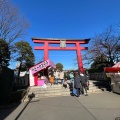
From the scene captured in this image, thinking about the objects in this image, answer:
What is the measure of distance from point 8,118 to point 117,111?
461cm

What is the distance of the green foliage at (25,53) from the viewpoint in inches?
1242

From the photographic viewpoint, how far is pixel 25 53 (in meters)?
32.5

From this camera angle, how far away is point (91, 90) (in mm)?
14883

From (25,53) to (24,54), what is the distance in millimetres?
291

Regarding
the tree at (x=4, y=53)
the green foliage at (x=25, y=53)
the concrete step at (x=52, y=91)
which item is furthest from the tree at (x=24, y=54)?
the concrete step at (x=52, y=91)

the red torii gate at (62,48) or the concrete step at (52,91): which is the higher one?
the red torii gate at (62,48)

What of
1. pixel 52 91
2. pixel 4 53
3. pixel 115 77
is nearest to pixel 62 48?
pixel 4 53

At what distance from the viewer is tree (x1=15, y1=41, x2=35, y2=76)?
31522 mm

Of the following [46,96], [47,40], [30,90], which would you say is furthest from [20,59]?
[46,96]

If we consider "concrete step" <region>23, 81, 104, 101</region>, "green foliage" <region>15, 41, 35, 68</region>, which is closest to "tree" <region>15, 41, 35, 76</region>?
"green foliage" <region>15, 41, 35, 68</region>

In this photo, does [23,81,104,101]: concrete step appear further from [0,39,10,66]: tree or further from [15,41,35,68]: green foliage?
[15,41,35,68]: green foliage

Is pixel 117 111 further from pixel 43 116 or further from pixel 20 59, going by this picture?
pixel 20 59

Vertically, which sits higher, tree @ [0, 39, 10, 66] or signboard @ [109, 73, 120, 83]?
tree @ [0, 39, 10, 66]

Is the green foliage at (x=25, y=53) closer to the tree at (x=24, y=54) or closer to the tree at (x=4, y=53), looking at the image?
the tree at (x=24, y=54)
